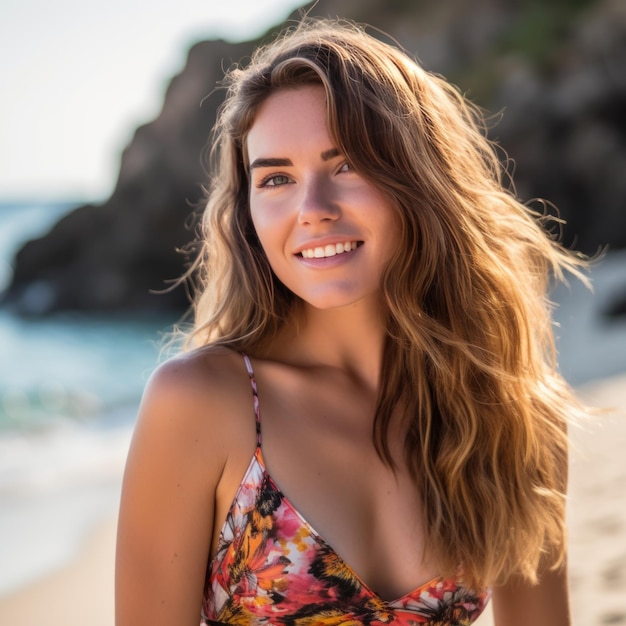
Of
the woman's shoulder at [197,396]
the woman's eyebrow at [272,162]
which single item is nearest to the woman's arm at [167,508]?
the woman's shoulder at [197,396]

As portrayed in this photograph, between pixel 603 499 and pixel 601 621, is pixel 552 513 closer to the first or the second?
pixel 601 621

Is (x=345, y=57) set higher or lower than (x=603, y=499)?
higher

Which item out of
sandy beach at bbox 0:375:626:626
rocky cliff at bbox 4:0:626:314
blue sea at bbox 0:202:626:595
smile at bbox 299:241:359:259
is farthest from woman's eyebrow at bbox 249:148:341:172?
rocky cliff at bbox 4:0:626:314

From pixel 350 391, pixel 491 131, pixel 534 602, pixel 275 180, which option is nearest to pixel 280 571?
pixel 350 391

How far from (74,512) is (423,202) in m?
4.66

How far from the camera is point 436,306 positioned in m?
2.38

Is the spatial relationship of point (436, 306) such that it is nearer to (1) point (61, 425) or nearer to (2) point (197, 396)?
(2) point (197, 396)

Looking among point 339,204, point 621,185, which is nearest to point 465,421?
point 339,204

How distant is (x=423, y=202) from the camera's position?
7.14ft

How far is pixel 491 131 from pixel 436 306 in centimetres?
1498

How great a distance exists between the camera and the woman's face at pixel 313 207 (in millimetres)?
2066

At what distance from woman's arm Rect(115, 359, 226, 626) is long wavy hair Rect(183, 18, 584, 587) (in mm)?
323

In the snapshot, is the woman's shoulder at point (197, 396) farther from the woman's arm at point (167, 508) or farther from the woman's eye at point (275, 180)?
the woman's eye at point (275, 180)

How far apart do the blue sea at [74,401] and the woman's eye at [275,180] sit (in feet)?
2.72
